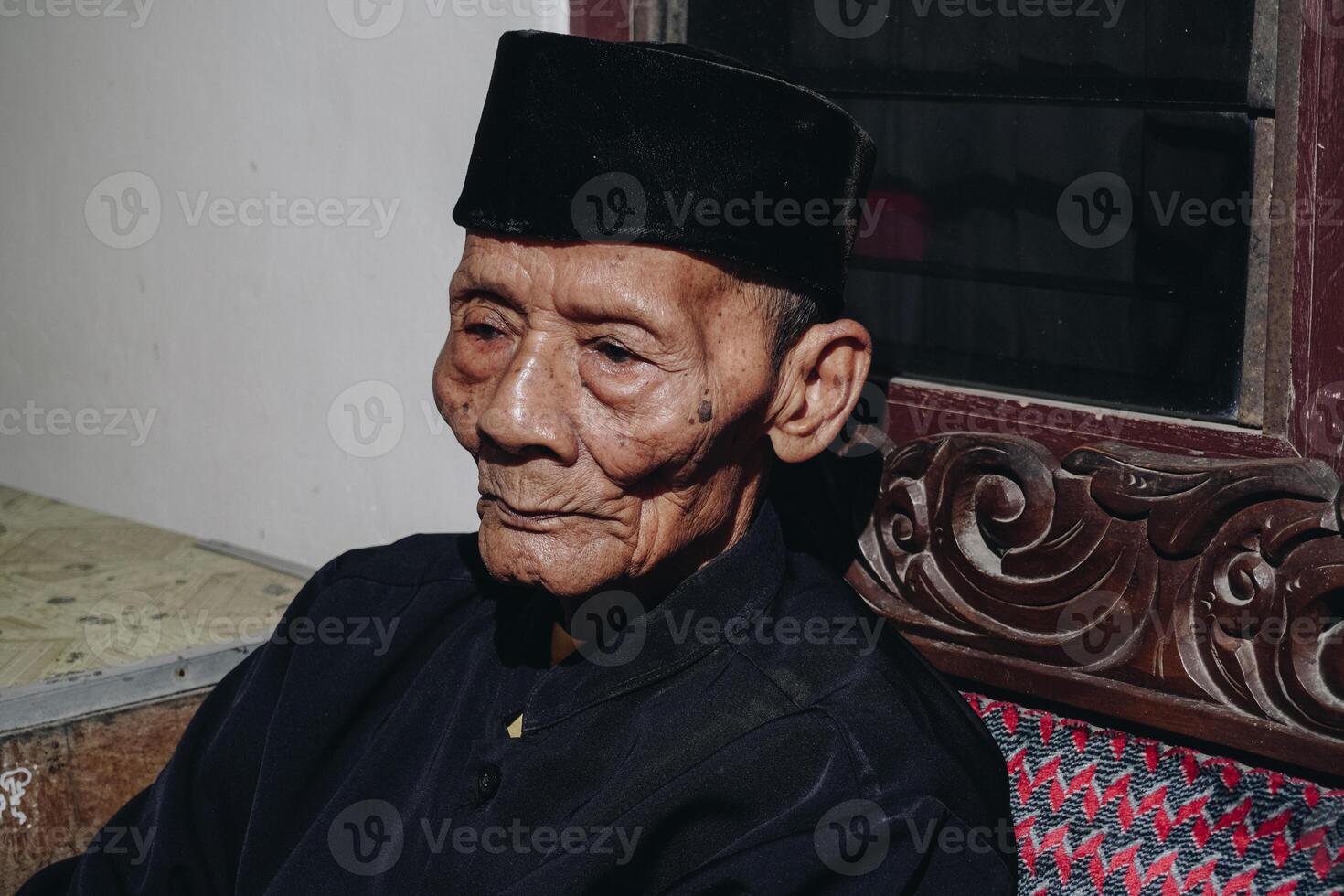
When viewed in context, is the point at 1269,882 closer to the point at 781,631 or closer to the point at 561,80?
the point at 781,631

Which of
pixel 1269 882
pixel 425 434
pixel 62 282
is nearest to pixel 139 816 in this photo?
pixel 425 434

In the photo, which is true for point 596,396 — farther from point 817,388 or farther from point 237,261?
point 237,261

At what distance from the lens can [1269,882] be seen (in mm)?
1396

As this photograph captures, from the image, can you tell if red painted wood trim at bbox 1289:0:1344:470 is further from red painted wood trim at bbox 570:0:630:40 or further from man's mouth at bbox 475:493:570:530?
red painted wood trim at bbox 570:0:630:40

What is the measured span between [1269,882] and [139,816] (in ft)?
4.82

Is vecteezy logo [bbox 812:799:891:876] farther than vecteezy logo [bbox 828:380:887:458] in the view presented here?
No

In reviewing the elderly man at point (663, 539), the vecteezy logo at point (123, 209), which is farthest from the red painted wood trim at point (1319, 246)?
the vecteezy logo at point (123, 209)

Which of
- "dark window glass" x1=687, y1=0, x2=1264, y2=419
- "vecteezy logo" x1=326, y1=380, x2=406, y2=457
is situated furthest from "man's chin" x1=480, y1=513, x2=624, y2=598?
"vecteezy logo" x1=326, y1=380, x2=406, y2=457

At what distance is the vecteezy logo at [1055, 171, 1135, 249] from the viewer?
1780 mm

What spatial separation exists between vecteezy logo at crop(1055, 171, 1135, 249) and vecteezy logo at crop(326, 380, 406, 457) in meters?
1.35

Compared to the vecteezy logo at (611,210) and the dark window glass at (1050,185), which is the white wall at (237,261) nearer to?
the dark window glass at (1050,185)

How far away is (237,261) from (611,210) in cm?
175

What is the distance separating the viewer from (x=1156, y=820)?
5.02ft

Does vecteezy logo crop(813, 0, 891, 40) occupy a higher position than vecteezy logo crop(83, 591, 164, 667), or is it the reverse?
vecteezy logo crop(813, 0, 891, 40)
